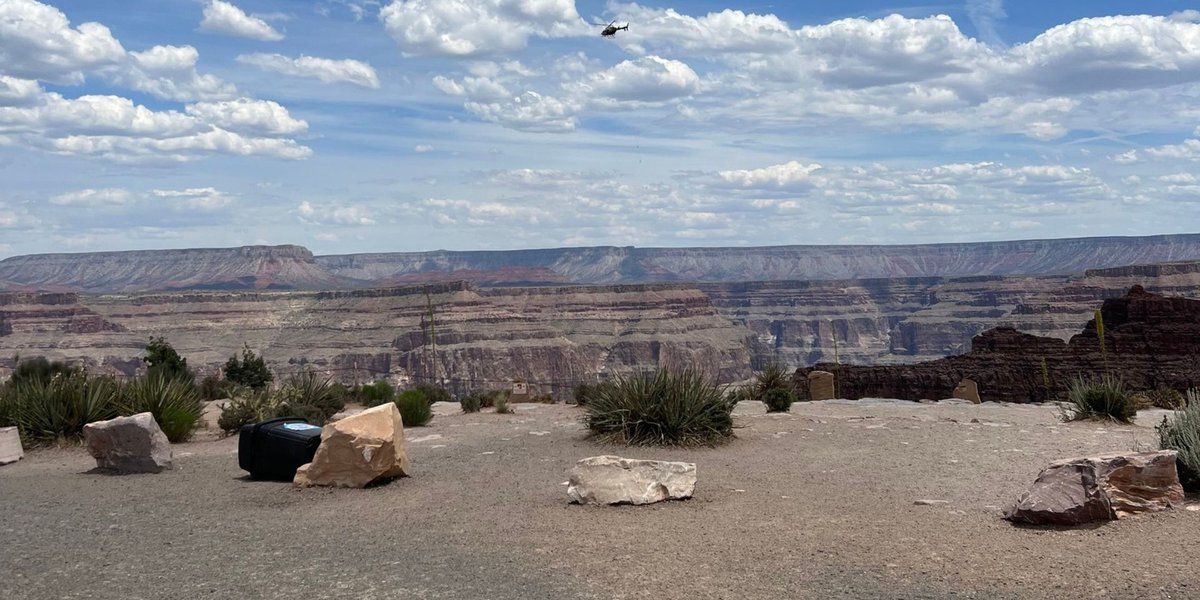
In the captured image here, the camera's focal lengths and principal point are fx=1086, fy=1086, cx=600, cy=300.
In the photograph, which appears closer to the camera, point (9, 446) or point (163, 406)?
point (9, 446)

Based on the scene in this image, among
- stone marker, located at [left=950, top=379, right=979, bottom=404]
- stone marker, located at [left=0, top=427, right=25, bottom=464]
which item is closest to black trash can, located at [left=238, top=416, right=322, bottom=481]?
stone marker, located at [left=0, top=427, right=25, bottom=464]

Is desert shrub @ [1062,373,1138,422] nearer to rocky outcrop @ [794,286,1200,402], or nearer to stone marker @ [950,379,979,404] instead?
stone marker @ [950,379,979,404]

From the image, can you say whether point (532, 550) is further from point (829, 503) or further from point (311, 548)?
point (829, 503)

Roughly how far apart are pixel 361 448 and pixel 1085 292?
528ft

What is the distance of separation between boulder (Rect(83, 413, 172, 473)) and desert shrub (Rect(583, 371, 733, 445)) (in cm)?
629

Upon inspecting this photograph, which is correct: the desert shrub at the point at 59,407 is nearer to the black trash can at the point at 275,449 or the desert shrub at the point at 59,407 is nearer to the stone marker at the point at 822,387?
the black trash can at the point at 275,449

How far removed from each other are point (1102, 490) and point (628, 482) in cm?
434

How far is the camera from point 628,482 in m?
10.9

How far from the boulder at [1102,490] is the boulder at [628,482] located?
319 centimetres

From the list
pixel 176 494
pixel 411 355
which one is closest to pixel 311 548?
pixel 176 494

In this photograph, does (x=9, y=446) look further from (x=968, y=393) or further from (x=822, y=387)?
(x=968, y=393)

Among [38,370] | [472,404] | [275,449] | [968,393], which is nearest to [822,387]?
[968,393]

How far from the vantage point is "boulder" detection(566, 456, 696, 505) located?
10.8 m

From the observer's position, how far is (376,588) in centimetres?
786
